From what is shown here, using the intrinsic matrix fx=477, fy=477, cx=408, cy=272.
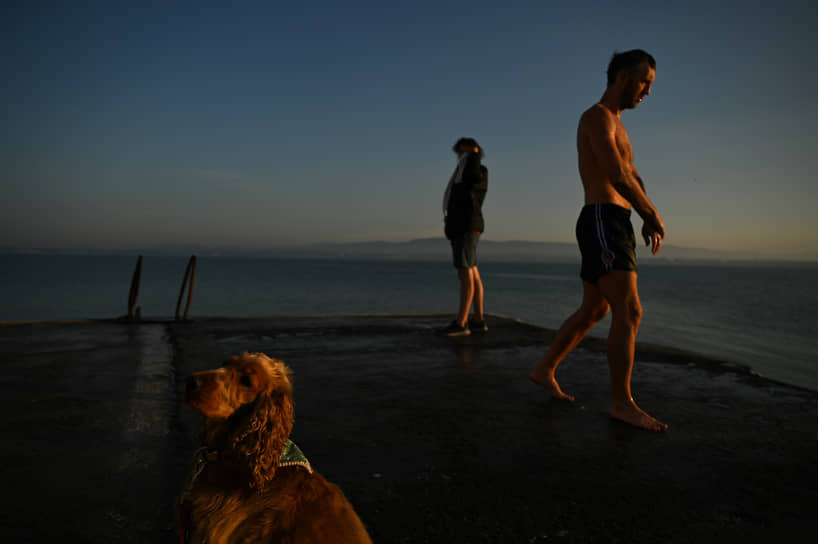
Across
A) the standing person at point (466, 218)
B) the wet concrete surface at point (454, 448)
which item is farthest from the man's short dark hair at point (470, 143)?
the wet concrete surface at point (454, 448)

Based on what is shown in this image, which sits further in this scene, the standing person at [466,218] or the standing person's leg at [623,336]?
the standing person at [466,218]

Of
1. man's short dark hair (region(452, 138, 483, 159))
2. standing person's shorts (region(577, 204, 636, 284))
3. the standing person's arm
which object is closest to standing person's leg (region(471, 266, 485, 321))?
man's short dark hair (region(452, 138, 483, 159))

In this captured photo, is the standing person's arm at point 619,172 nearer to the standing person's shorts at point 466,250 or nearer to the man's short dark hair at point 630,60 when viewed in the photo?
the man's short dark hair at point 630,60

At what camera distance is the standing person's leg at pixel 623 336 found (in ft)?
10.3

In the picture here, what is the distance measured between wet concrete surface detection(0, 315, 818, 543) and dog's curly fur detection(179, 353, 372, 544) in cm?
53

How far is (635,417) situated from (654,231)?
126 centimetres

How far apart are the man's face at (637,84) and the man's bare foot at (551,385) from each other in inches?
82.3

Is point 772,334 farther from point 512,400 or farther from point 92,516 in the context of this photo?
point 92,516

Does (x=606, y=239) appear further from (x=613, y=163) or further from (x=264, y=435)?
(x=264, y=435)

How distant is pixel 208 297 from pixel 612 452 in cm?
4160

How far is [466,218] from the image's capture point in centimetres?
648

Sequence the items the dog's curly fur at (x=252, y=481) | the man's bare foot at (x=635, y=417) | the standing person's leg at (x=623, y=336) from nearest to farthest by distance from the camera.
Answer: the dog's curly fur at (x=252, y=481)
the man's bare foot at (x=635, y=417)
the standing person's leg at (x=623, y=336)

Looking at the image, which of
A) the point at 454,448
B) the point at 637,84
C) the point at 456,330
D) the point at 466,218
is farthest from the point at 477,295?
the point at 454,448

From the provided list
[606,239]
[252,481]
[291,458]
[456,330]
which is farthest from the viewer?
[456,330]
